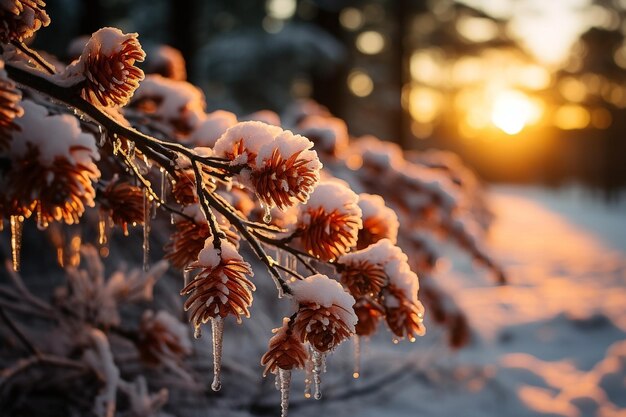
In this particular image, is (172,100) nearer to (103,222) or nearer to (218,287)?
(103,222)

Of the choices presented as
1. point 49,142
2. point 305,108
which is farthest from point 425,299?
point 49,142

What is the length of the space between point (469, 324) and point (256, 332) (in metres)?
1.16

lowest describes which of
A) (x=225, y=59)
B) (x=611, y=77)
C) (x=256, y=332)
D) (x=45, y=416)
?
(x=45, y=416)

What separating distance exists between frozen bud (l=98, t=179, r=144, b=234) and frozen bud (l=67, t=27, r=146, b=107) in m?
0.27

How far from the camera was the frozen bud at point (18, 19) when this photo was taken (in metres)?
1.06

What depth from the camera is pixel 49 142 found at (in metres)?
0.92

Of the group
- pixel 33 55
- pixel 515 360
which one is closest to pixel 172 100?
pixel 33 55

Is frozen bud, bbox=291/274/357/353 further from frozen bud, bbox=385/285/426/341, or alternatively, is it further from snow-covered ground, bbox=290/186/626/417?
snow-covered ground, bbox=290/186/626/417

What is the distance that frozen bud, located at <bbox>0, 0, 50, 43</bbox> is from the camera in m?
1.06

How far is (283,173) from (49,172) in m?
0.38

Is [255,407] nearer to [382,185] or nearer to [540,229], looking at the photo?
[382,185]

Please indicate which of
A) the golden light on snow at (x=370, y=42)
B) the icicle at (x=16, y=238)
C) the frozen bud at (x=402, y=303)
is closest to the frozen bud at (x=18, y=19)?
the icicle at (x=16, y=238)

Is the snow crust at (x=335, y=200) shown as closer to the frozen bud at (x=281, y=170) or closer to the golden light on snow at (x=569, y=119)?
the frozen bud at (x=281, y=170)

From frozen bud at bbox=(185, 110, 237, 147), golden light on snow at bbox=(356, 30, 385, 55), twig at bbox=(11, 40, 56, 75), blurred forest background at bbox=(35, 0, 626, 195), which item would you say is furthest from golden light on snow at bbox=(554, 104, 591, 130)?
twig at bbox=(11, 40, 56, 75)
